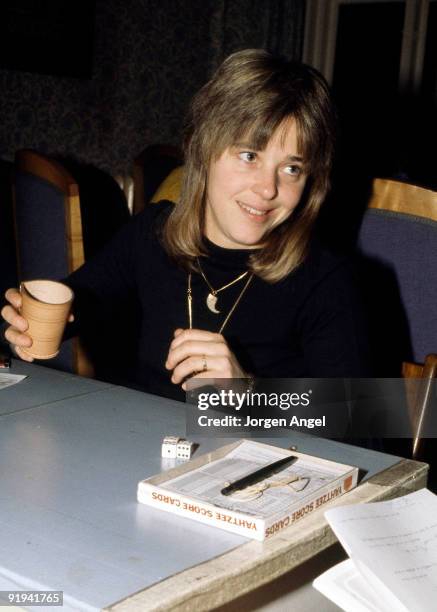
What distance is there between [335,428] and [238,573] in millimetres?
777

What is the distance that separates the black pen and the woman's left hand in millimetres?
253

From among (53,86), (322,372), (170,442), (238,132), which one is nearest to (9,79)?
(53,86)

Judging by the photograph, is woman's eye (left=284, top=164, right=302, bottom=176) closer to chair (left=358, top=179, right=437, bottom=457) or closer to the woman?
the woman

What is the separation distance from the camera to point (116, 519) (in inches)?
30.9

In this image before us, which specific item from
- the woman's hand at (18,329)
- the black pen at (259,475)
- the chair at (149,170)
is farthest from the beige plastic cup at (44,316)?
the chair at (149,170)

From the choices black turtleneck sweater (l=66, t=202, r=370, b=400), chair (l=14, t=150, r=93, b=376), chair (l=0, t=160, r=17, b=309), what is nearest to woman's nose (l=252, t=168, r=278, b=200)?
black turtleneck sweater (l=66, t=202, r=370, b=400)

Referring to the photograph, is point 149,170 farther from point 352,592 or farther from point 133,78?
point 352,592

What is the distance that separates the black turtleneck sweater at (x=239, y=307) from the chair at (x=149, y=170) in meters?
1.34

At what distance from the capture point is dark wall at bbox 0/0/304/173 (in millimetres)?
3549

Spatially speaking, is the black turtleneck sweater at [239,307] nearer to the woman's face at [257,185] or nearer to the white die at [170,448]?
the woman's face at [257,185]

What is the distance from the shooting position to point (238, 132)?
145cm

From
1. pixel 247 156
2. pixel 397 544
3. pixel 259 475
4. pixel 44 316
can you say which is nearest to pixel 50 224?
pixel 247 156

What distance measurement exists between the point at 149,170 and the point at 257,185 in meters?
1.69

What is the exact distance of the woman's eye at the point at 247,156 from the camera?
145cm
